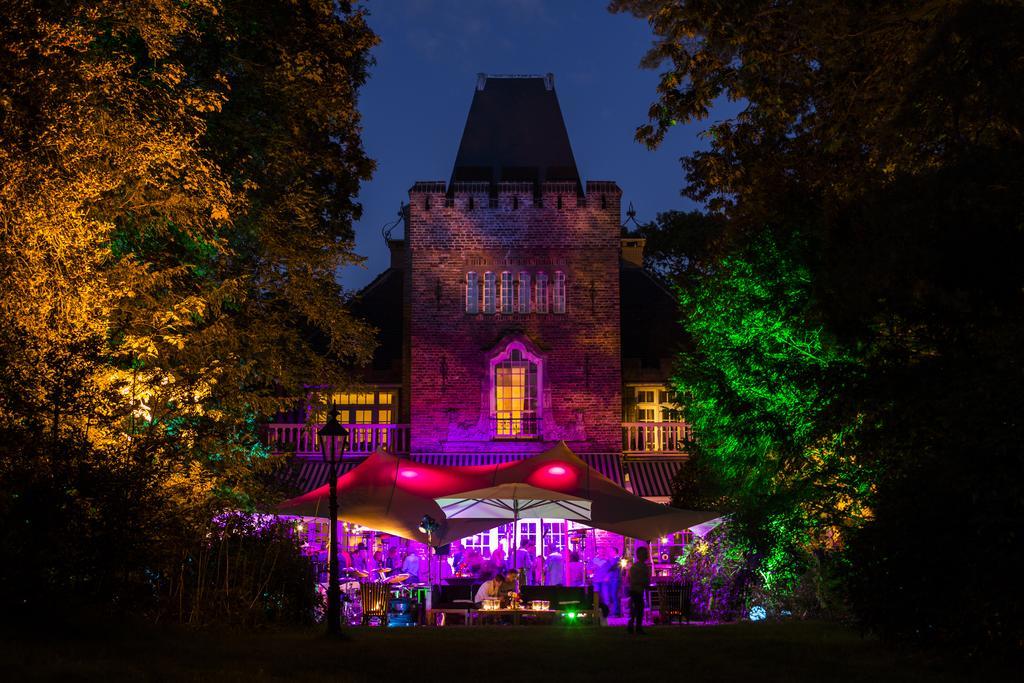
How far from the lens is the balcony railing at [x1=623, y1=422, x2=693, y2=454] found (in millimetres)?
33031

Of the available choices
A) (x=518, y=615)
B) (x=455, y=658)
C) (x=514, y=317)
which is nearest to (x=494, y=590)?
(x=518, y=615)

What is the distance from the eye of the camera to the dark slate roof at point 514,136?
33.8m

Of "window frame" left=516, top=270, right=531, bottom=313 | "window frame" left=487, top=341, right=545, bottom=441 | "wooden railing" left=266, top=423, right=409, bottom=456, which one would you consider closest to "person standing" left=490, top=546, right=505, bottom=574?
"window frame" left=487, top=341, right=545, bottom=441

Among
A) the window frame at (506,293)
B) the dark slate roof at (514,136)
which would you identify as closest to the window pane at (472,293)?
the window frame at (506,293)

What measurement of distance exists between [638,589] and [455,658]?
593cm

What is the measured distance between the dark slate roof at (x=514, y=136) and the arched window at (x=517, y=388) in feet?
17.0

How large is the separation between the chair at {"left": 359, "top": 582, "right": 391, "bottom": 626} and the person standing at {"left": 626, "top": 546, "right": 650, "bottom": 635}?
4.83m

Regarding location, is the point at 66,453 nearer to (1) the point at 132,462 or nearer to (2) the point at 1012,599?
(1) the point at 132,462

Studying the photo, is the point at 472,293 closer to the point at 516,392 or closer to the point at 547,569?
the point at 516,392

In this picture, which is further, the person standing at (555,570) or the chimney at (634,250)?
the chimney at (634,250)

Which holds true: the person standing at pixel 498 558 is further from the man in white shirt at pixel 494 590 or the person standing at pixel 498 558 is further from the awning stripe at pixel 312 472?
the awning stripe at pixel 312 472

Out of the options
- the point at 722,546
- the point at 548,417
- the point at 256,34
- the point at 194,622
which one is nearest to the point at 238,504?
the point at 194,622

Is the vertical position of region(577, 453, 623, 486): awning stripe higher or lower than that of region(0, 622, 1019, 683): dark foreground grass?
higher

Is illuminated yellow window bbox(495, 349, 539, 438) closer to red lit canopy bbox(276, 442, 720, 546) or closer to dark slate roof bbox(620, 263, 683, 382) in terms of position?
dark slate roof bbox(620, 263, 683, 382)
